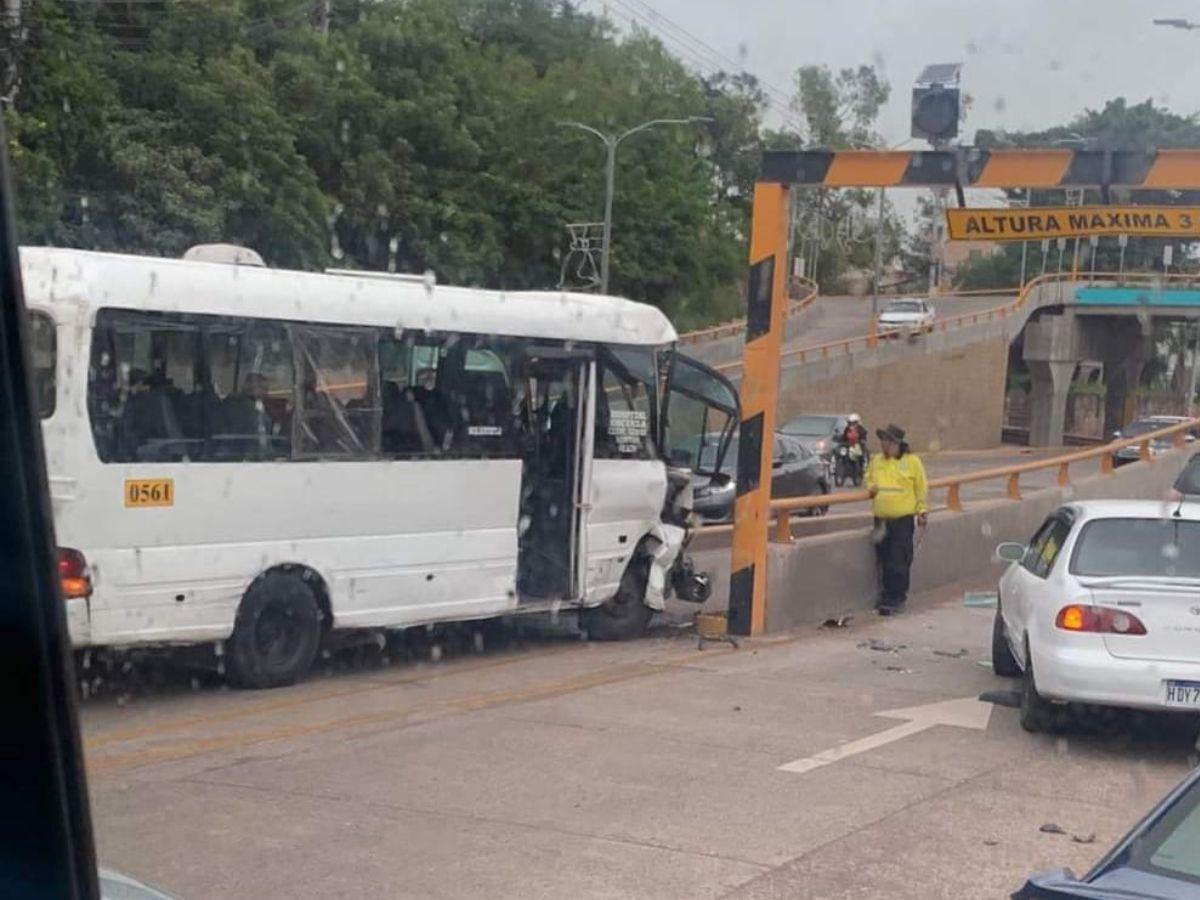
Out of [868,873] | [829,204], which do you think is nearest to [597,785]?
[868,873]

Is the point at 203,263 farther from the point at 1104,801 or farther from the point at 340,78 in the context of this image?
the point at 340,78

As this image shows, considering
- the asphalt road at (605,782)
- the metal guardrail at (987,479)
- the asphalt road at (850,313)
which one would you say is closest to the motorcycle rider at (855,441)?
the metal guardrail at (987,479)

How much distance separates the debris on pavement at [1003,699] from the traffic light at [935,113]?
4478 millimetres

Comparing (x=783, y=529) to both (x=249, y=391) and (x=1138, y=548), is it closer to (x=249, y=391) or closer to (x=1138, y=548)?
(x=1138, y=548)

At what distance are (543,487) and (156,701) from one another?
392 centimetres

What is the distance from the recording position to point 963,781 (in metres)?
9.33

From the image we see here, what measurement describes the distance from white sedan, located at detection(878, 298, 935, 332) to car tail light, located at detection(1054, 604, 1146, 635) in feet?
151

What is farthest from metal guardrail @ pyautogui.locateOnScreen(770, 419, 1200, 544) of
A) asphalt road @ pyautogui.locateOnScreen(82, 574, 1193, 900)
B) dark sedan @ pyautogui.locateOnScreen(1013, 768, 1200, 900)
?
dark sedan @ pyautogui.locateOnScreen(1013, 768, 1200, 900)

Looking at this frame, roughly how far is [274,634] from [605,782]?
148 inches

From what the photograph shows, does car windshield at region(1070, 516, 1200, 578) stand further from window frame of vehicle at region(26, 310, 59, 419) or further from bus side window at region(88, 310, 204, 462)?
window frame of vehicle at region(26, 310, 59, 419)

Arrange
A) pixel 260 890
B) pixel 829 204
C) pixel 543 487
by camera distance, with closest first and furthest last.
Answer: pixel 260 890 < pixel 543 487 < pixel 829 204

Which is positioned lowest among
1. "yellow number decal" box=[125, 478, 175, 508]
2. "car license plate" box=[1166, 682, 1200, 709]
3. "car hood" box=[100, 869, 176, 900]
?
"car license plate" box=[1166, 682, 1200, 709]

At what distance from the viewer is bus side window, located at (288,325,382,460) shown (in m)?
12.0

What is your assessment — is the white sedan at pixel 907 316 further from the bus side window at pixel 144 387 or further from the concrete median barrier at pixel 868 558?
the bus side window at pixel 144 387
